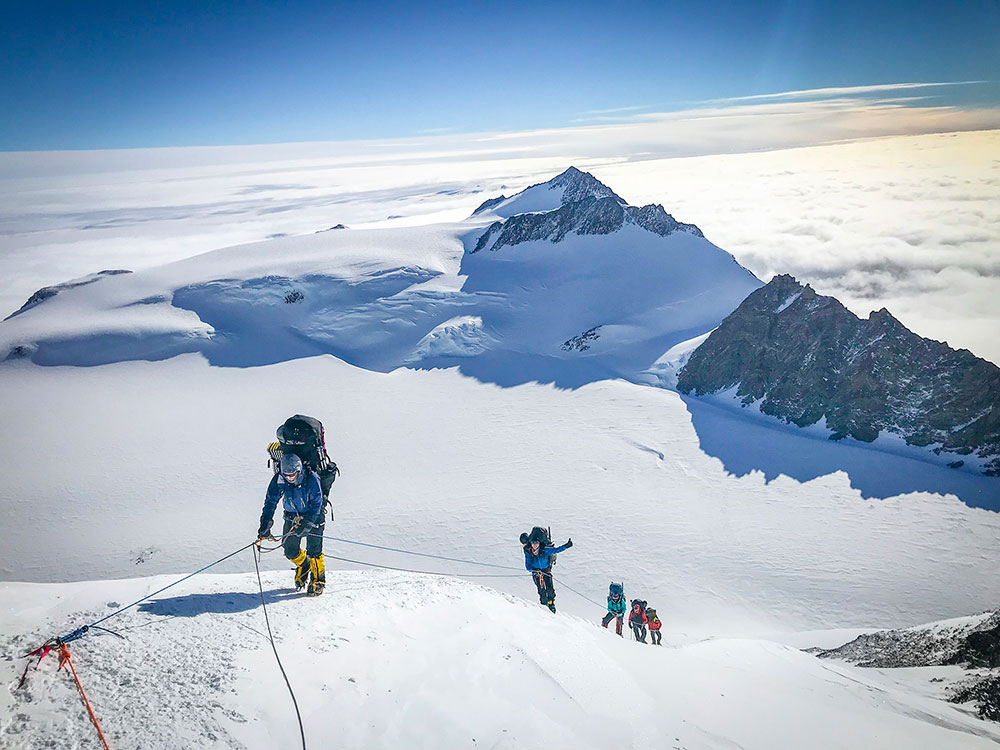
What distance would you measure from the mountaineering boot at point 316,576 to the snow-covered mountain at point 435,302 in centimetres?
4148

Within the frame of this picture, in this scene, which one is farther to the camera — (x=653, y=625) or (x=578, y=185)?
(x=578, y=185)

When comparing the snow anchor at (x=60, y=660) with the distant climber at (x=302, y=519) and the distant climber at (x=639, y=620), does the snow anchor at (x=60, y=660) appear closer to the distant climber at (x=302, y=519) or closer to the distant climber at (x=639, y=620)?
the distant climber at (x=302, y=519)

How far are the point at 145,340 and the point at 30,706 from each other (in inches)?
2344

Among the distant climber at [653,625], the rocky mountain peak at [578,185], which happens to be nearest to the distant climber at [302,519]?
the distant climber at [653,625]

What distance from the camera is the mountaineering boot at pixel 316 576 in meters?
8.16

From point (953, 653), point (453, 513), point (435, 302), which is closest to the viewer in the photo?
point (953, 653)

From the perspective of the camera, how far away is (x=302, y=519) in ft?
27.3

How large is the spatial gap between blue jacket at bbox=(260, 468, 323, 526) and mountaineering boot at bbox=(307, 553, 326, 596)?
58cm

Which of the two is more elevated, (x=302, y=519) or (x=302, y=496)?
(x=302, y=496)

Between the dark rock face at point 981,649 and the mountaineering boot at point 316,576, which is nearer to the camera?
the mountaineering boot at point 316,576

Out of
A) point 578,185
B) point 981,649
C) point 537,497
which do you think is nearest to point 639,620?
point 981,649

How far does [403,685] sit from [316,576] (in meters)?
3.23

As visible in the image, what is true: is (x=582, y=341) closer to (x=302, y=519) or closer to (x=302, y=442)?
(x=302, y=442)

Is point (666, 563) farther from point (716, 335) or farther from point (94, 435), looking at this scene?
point (94, 435)
